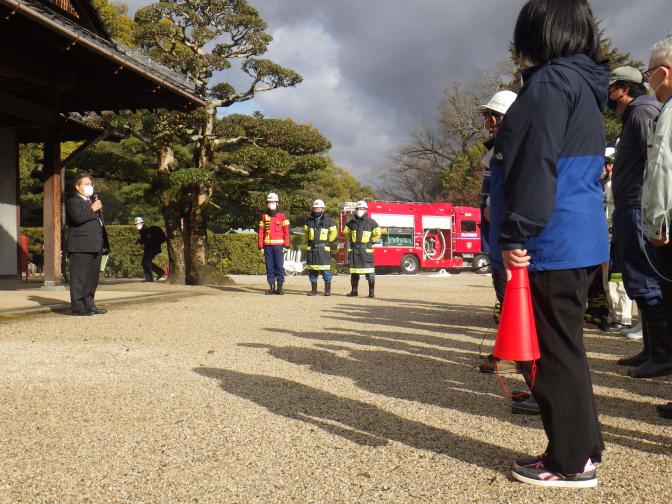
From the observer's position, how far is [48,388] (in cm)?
379

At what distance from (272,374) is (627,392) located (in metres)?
2.18

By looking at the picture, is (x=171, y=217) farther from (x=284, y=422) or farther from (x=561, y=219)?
(x=561, y=219)

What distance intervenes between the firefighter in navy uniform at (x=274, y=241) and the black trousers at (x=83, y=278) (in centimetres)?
451

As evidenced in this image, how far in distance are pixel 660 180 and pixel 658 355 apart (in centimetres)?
187

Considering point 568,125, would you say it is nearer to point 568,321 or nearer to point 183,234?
point 568,321

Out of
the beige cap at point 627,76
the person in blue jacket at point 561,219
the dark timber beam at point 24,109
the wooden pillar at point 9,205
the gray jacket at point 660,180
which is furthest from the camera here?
the wooden pillar at point 9,205

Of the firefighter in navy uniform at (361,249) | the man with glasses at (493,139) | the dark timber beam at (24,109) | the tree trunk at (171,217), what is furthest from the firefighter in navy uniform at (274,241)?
the man with glasses at (493,139)

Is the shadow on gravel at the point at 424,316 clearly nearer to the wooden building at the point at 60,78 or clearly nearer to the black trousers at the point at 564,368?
the black trousers at the point at 564,368

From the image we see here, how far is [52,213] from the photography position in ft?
34.0

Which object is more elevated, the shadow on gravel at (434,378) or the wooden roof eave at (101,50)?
the wooden roof eave at (101,50)

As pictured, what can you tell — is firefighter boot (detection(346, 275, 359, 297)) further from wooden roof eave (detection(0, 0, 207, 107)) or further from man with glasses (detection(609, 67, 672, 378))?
man with glasses (detection(609, 67, 672, 378))

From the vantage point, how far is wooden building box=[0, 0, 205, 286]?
314 inches

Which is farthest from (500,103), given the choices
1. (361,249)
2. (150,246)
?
(150,246)

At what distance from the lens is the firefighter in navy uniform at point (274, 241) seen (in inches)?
463
